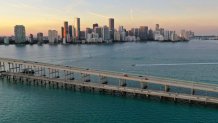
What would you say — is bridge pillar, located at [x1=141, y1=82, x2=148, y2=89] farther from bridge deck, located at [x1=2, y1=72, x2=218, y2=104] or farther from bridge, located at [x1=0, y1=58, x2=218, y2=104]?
bridge deck, located at [x1=2, y1=72, x2=218, y2=104]

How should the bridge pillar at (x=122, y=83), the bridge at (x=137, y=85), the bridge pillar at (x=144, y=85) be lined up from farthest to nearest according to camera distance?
the bridge pillar at (x=122, y=83), the bridge pillar at (x=144, y=85), the bridge at (x=137, y=85)

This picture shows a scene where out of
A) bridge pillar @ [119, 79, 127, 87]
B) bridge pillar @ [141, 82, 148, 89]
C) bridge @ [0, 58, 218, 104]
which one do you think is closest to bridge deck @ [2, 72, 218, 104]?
bridge @ [0, 58, 218, 104]

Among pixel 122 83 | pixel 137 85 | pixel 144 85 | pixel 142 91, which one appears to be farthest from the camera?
pixel 137 85

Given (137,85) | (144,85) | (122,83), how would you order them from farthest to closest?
(137,85) → (122,83) → (144,85)

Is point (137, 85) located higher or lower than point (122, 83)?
lower

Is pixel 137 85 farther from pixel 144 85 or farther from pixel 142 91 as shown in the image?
pixel 142 91

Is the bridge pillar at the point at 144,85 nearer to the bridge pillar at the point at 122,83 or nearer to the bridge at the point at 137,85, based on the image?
the bridge at the point at 137,85

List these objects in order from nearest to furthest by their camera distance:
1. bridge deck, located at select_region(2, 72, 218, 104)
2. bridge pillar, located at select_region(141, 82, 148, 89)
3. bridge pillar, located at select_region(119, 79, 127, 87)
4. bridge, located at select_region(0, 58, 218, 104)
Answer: bridge deck, located at select_region(2, 72, 218, 104)
bridge, located at select_region(0, 58, 218, 104)
bridge pillar, located at select_region(141, 82, 148, 89)
bridge pillar, located at select_region(119, 79, 127, 87)

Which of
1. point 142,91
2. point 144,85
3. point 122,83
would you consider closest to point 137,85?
point 122,83

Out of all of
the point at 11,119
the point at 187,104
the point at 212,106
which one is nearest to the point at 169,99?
the point at 187,104

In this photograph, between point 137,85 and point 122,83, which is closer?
point 122,83

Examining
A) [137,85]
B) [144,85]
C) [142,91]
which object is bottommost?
[137,85]

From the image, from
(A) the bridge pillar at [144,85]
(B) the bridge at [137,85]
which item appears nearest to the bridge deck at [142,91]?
(B) the bridge at [137,85]
